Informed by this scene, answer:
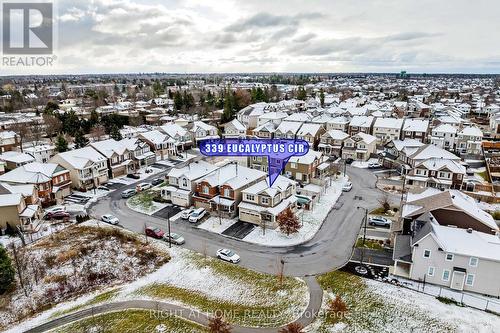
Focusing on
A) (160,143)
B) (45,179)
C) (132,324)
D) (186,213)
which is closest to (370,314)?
(132,324)

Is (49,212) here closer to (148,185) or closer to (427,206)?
(148,185)

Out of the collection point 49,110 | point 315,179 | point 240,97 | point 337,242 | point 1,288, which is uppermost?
point 240,97

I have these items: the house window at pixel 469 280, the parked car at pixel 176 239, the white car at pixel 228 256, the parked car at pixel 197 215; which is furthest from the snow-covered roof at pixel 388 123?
the parked car at pixel 176 239

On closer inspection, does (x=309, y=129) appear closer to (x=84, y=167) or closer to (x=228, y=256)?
(x=84, y=167)

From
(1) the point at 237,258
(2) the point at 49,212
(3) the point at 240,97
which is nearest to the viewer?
(1) the point at 237,258

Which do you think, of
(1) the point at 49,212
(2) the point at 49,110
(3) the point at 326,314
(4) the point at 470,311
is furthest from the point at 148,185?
(2) the point at 49,110

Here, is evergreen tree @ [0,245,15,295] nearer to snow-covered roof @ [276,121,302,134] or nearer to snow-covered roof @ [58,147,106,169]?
snow-covered roof @ [58,147,106,169]

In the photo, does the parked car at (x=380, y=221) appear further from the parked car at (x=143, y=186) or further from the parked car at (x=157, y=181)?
the parked car at (x=143, y=186)
